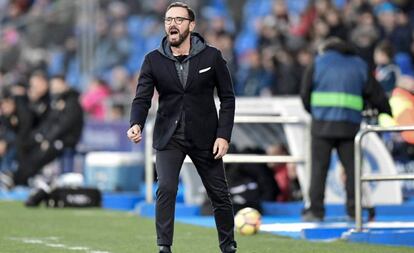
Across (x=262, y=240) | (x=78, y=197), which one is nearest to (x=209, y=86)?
(x=262, y=240)

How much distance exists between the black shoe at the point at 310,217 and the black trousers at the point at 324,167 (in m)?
0.03

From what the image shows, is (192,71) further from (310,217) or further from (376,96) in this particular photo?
(310,217)

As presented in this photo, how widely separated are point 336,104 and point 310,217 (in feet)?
4.39

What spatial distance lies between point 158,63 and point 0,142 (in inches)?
595

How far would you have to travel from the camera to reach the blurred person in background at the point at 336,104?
14.9 meters

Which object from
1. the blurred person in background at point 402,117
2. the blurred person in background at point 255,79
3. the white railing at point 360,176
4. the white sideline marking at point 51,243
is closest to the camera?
the white sideline marking at point 51,243

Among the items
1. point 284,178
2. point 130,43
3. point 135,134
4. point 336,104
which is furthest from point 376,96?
point 130,43

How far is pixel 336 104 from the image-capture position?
15.0 m

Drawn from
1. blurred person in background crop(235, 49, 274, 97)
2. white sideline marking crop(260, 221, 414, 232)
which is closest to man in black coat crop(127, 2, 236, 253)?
white sideline marking crop(260, 221, 414, 232)

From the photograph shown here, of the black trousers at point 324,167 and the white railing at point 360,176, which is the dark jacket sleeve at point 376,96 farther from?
the white railing at point 360,176

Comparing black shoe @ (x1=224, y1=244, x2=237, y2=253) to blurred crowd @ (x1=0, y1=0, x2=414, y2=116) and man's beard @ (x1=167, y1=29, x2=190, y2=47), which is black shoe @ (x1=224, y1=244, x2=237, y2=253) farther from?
blurred crowd @ (x1=0, y1=0, x2=414, y2=116)

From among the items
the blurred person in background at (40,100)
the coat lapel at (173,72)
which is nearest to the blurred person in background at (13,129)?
the blurred person in background at (40,100)

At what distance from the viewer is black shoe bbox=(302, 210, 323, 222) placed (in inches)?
595

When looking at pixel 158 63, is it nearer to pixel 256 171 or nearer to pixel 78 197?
pixel 256 171
